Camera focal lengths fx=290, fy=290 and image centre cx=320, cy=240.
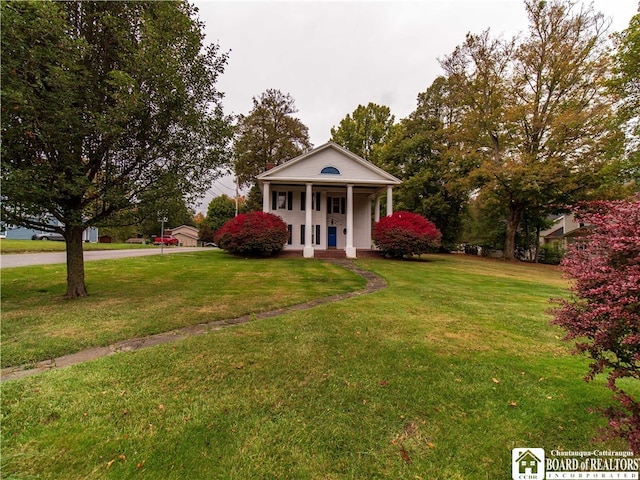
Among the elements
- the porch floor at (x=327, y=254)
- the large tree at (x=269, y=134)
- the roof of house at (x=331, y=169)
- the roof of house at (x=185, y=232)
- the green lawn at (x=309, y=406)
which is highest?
the large tree at (x=269, y=134)

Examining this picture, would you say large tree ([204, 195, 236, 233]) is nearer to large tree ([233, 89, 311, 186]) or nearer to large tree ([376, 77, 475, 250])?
large tree ([233, 89, 311, 186])

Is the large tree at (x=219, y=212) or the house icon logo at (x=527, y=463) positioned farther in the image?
the large tree at (x=219, y=212)

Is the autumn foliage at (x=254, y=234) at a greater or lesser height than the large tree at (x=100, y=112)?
lesser

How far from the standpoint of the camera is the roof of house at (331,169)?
2061 centimetres

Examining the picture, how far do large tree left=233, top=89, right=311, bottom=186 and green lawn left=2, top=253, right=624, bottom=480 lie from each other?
2788 cm

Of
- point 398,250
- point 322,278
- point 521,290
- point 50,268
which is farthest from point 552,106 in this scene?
point 50,268

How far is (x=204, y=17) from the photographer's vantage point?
7328 millimetres

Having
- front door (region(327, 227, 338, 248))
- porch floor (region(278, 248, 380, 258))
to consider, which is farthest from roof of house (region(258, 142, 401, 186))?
porch floor (region(278, 248, 380, 258))

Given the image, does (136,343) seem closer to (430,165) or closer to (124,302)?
(124,302)

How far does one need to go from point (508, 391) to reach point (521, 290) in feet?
26.5

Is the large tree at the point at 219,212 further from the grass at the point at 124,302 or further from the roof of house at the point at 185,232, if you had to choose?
the grass at the point at 124,302

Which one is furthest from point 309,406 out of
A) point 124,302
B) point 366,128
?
point 366,128

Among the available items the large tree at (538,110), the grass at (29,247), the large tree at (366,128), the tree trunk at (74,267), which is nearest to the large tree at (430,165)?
the large tree at (538,110)

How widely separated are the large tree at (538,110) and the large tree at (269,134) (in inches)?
611
